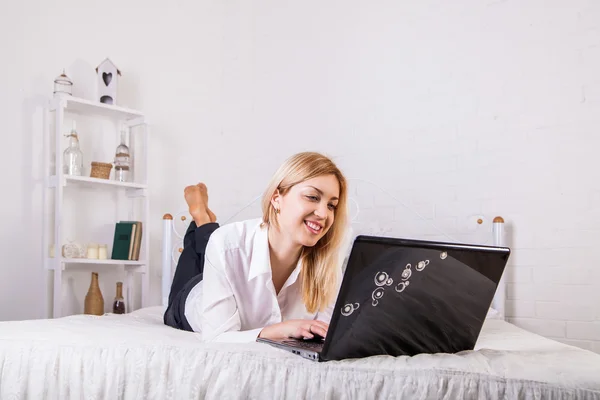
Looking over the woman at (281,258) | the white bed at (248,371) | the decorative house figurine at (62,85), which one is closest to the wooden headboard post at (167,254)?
the decorative house figurine at (62,85)

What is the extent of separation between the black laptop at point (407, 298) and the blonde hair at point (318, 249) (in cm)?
46

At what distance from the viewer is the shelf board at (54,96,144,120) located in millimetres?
3163

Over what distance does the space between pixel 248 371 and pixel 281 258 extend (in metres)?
0.61

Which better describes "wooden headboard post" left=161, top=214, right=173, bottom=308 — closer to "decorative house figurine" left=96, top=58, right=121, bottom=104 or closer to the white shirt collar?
"decorative house figurine" left=96, top=58, right=121, bottom=104

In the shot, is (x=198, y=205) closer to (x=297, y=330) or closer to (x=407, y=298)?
(x=297, y=330)

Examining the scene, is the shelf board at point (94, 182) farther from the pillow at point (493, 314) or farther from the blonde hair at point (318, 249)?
the pillow at point (493, 314)

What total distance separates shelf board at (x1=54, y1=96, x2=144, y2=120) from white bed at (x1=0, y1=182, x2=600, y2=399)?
161cm

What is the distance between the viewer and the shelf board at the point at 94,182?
3127mm

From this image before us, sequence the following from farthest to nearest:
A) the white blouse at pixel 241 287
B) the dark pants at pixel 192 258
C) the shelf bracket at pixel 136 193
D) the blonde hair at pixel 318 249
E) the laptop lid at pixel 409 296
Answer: the shelf bracket at pixel 136 193
the dark pants at pixel 192 258
the blonde hair at pixel 318 249
the white blouse at pixel 241 287
the laptop lid at pixel 409 296

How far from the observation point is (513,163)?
117 inches

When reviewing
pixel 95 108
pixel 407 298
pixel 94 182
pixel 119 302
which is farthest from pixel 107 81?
pixel 407 298

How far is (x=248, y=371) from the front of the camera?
1320 millimetres

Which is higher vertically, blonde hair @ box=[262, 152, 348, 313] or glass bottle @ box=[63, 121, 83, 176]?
glass bottle @ box=[63, 121, 83, 176]

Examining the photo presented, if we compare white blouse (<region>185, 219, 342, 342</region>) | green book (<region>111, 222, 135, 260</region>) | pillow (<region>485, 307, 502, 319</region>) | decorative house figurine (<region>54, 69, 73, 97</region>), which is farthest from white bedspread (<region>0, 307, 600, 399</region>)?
decorative house figurine (<region>54, 69, 73, 97</region>)
